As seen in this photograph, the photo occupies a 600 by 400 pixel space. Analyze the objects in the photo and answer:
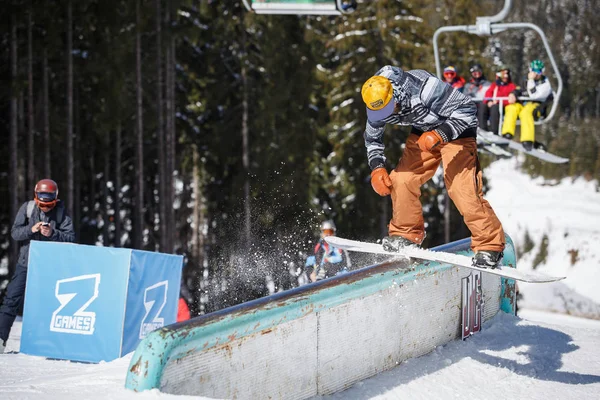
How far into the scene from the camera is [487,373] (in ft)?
19.3

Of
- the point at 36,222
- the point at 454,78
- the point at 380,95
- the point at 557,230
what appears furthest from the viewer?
the point at 557,230

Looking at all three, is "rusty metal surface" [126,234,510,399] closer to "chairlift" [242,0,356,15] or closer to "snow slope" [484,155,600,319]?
"chairlift" [242,0,356,15]

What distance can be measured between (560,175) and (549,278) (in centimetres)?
3507

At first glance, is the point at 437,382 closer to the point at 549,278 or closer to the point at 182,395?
the point at 549,278

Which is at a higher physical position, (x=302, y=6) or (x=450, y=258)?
(x=302, y=6)

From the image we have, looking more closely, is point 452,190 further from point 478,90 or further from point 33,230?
point 478,90

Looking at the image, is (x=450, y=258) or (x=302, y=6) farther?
(x=302, y=6)

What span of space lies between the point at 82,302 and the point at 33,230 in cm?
95

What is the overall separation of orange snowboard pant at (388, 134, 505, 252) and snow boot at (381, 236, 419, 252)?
4cm

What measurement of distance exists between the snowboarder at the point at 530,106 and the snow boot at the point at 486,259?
654 centimetres

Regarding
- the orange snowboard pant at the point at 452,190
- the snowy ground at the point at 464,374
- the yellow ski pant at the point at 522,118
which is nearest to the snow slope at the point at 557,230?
the yellow ski pant at the point at 522,118

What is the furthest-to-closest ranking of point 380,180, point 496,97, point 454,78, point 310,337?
1. point 454,78
2. point 496,97
3. point 380,180
4. point 310,337

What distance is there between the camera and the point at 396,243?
6.43 metres

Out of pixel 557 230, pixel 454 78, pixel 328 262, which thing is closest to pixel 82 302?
pixel 328 262
